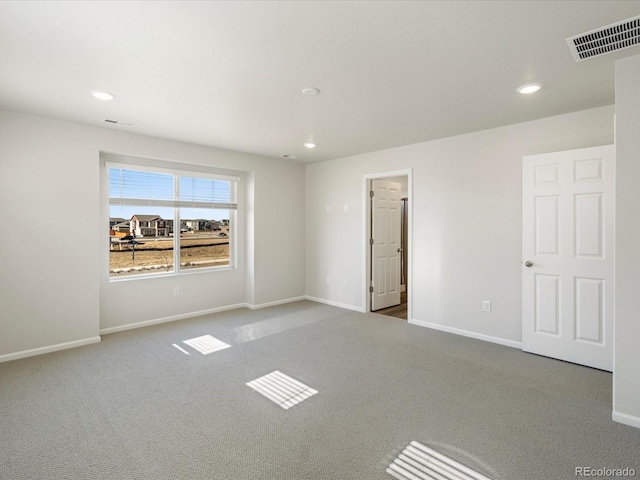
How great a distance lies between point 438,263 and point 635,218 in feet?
7.55

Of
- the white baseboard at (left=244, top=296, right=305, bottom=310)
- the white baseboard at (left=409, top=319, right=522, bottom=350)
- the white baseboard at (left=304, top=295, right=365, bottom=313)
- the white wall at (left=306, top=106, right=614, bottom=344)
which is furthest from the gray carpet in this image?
the white baseboard at (left=244, top=296, right=305, bottom=310)

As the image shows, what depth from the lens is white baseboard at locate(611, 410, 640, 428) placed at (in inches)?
88.4

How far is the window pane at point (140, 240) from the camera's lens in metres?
4.39

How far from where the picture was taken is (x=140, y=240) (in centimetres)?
461

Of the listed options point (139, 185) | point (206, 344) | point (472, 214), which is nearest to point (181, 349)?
point (206, 344)

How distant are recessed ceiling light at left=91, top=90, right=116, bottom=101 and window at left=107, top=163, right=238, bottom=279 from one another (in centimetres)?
146

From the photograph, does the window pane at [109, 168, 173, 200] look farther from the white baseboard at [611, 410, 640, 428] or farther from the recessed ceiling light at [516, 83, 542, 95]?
the white baseboard at [611, 410, 640, 428]

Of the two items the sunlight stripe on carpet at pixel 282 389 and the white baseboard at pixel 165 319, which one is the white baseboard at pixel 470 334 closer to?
the sunlight stripe on carpet at pixel 282 389

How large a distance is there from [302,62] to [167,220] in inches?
135

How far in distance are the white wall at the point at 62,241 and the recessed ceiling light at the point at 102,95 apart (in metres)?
1.13

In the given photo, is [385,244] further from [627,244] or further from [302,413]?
[302,413]

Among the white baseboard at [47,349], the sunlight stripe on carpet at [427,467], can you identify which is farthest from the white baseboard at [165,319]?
the sunlight stripe on carpet at [427,467]

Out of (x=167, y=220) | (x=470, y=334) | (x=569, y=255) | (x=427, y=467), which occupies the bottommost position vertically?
(x=427, y=467)

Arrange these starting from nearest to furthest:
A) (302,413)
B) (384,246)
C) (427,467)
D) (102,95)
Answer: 1. (427,467)
2. (302,413)
3. (102,95)
4. (384,246)
